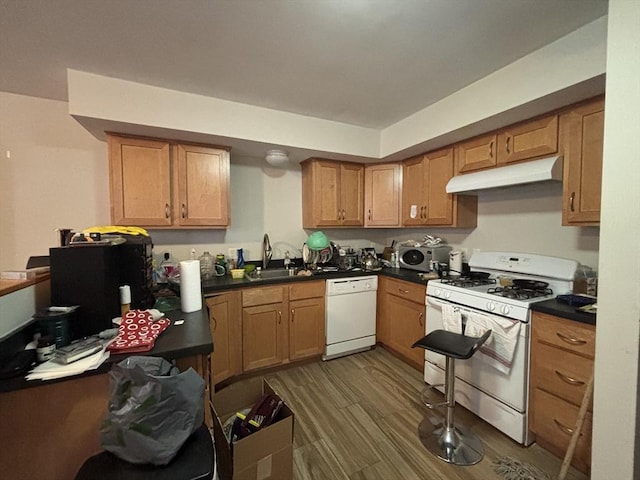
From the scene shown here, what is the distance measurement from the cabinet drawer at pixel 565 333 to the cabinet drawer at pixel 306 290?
1.72 meters

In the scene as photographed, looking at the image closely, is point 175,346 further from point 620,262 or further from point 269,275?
point 620,262

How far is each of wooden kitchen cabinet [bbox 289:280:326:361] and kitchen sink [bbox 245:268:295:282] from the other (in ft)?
0.65

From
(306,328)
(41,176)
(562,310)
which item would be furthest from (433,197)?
(41,176)

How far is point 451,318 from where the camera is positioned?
2.08 meters

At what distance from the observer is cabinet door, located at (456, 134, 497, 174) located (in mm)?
2232

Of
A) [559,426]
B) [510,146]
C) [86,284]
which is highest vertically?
[510,146]

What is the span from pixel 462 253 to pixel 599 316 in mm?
1629

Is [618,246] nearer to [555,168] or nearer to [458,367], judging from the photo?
[555,168]

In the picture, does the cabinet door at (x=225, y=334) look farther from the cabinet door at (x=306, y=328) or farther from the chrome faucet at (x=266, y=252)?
the chrome faucet at (x=266, y=252)

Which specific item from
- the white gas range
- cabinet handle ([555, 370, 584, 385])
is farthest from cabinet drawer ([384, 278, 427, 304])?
cabinet handle ([555, 370, 584, 385])

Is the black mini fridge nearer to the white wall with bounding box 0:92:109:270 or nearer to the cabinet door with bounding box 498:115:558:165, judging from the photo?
the white wall with bounding box 0:92:109:270

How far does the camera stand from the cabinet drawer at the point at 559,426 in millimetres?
1500

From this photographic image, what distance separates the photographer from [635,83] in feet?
3.41

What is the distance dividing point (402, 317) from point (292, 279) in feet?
3.88
